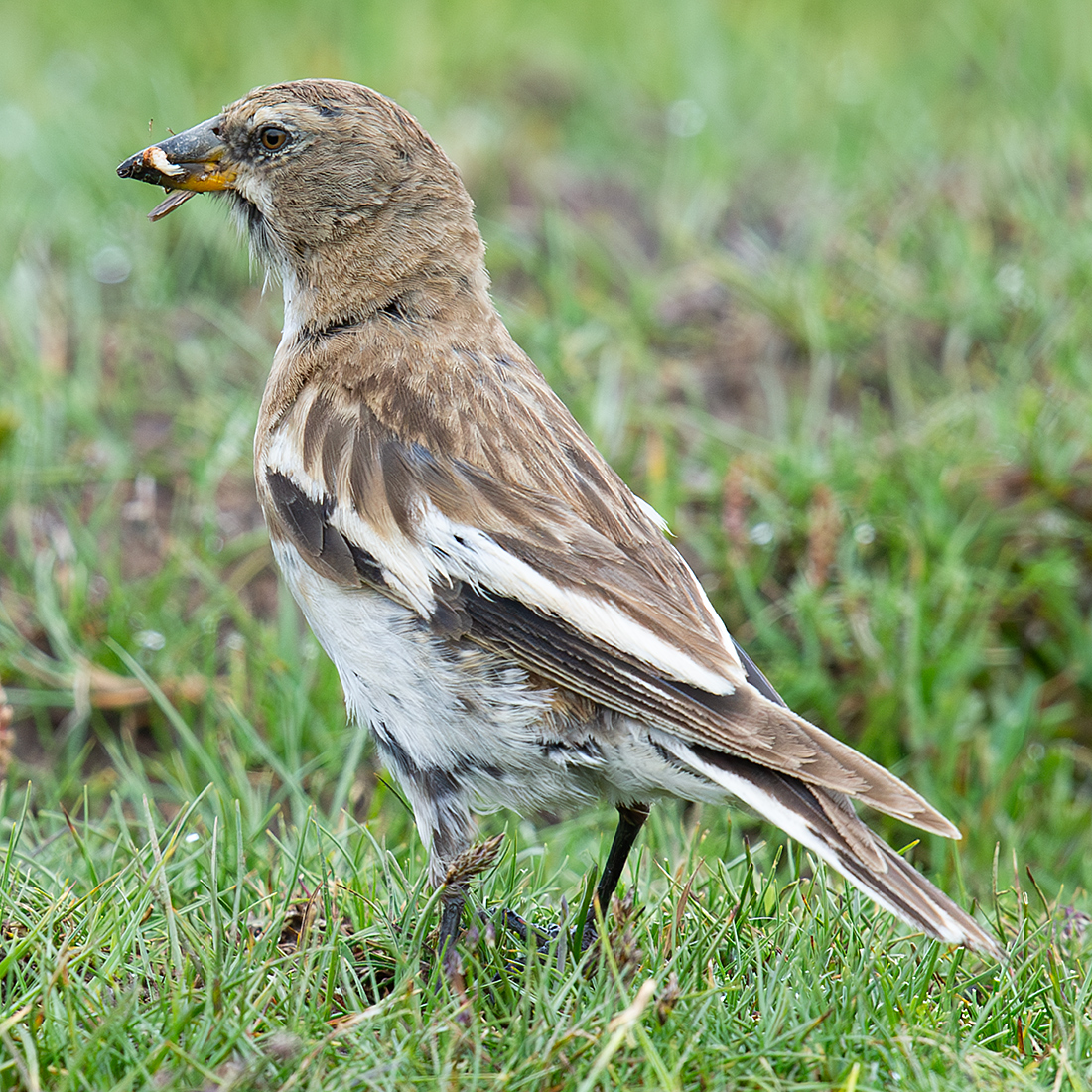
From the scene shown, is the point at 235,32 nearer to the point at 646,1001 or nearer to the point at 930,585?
the point at 930,585

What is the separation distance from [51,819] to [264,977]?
4.90ft

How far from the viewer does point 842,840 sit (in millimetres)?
3039

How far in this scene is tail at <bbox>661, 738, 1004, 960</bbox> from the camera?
296cm

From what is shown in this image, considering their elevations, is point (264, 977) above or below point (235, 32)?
below

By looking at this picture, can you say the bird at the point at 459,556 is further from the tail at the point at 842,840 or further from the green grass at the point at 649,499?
the green grass at the point at 649,499

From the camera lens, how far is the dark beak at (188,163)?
3.97 metres

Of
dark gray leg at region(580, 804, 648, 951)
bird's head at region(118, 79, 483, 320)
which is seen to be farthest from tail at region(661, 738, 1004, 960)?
bird's head at region(118, 79, 483, 320)

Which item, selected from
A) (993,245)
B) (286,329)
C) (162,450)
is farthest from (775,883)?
(993,245)

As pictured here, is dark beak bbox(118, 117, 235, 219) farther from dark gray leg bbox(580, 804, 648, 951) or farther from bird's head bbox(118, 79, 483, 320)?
dark gray leg bbox(580, 804, 648, 951)

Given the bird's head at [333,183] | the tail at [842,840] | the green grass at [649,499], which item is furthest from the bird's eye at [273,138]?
the tail at [842,840]

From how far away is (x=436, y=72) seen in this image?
313 inches

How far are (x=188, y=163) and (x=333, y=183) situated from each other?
1.33 ft

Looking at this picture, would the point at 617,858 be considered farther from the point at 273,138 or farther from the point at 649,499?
the point at 649,499

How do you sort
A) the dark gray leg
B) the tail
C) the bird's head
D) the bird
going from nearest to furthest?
the tail, the bird, the dark gray leg, the bird's head
